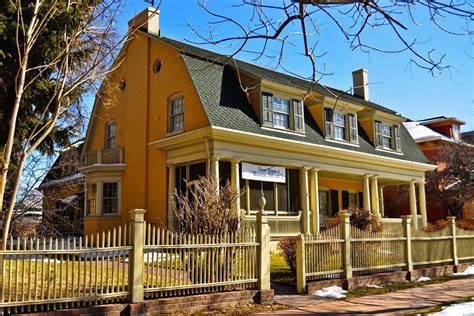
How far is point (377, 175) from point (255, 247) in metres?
15.7

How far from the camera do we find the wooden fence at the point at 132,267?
738 cm

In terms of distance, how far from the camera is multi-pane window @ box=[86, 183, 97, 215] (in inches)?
829

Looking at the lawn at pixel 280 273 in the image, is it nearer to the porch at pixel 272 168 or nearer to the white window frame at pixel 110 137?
the porch at pixel 272 168

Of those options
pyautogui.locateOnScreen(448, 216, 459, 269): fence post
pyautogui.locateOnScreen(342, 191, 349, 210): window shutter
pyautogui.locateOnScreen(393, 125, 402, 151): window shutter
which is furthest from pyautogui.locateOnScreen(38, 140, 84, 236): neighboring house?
pyautogui.locateOnScreen(393, 125, 402, 151): window shutter

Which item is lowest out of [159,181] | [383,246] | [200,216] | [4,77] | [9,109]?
[383,246]

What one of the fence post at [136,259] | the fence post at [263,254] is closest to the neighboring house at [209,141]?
the fence post at [263,254]

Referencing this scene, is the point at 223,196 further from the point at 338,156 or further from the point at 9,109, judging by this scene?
the point at 338,156

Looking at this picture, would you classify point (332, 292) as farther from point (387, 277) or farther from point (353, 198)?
point (353, 198)

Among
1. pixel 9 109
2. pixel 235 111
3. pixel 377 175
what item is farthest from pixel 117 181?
pixel 377 175

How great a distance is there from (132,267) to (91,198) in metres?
13.7

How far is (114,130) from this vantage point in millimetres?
23406

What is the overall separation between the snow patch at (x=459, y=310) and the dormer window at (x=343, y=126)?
1315 cm

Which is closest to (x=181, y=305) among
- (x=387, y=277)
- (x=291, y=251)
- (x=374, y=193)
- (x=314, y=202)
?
(x=291, y=251)

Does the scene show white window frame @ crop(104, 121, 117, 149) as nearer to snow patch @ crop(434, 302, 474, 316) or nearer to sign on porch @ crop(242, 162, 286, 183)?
sign on porch @ crop(242, 162, 286, 183)
